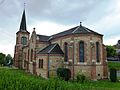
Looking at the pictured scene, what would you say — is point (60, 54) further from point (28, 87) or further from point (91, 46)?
point (28, 87)

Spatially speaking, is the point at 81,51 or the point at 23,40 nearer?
the point at 81,51

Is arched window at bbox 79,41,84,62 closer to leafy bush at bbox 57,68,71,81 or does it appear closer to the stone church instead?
the stone church

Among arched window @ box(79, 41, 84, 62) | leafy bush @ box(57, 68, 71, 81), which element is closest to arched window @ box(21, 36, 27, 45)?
leafy bush @ box(57, 68, 71, 81)

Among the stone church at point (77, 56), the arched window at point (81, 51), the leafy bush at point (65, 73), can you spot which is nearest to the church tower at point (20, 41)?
the stone church at point (77, 56)

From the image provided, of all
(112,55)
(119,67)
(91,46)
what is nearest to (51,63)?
(91,46)

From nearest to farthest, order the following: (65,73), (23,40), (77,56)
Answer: (65,73)
(77,56)
(23,40)

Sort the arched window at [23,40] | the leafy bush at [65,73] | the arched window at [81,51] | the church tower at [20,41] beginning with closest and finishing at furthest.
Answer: the leafy bush at [65,73] < the arched window at [81,51] < the church tower at [20,41] < the arched window at [23,40]

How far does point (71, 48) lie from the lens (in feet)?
104

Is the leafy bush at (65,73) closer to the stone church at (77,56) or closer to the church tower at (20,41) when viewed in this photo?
the stone church at (77,56)

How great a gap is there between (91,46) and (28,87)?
2499 centimetres

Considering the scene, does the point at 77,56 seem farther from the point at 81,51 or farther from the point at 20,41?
the point at 20,41

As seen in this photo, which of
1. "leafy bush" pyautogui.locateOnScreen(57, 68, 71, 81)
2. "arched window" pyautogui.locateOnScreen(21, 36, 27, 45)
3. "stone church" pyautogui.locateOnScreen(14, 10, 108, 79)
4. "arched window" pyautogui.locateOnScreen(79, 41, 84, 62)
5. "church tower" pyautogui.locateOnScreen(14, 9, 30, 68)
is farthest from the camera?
"arched window" pyautogui.locateOnScreen(21, 36, 27, 45)

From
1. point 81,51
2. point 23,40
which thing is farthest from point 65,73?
point 23,40

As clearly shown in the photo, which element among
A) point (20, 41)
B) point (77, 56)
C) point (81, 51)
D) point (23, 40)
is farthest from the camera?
point (23, 40)
